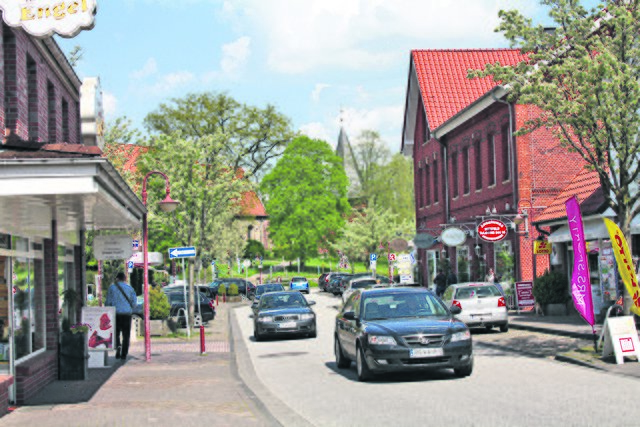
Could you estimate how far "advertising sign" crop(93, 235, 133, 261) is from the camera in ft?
65.1

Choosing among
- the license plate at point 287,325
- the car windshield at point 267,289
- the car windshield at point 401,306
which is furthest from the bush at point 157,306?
the car windshield at point 401,306

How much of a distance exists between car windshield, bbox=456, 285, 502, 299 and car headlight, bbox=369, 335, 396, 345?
1150cm

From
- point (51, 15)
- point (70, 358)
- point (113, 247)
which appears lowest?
point (70, 358)

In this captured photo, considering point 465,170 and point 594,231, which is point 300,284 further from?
point 594,231

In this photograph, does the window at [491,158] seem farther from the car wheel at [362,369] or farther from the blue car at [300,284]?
the blue car at [300,284]

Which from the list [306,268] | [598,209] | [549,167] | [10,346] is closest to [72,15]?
[10,346]

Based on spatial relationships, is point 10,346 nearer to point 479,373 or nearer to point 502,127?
point 479,373

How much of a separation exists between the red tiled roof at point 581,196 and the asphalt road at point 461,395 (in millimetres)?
8863

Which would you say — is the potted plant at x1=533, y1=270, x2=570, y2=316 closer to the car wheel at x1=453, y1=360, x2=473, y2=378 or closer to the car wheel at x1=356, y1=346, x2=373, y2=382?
the car wheel at x1=453, y1=360, x2=473, y2=378

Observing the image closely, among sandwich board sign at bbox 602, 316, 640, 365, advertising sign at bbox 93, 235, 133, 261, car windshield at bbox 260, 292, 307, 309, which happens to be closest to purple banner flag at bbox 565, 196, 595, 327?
sandwich board sign at bbox 602, 316, 640, 365

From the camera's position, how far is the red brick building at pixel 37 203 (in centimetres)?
1006

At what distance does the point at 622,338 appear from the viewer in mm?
15422

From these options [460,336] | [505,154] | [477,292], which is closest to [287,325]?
[477,292]

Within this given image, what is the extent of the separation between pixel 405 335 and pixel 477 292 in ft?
39.0
